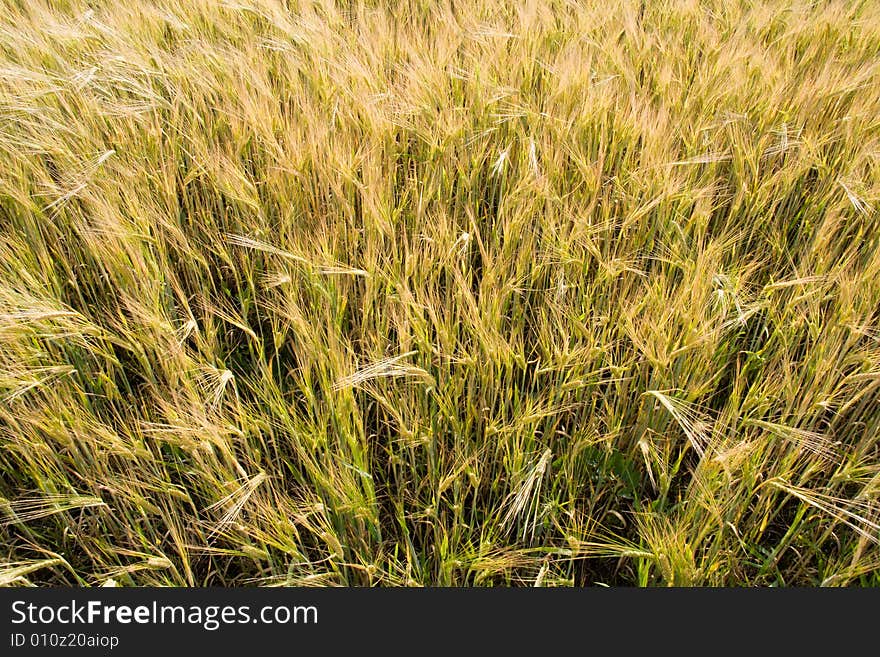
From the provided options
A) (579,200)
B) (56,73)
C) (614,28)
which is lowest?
(579,200)

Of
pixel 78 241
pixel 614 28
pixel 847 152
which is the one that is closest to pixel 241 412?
pixel 78 241

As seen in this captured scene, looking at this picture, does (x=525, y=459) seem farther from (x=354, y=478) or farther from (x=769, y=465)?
(x=769, y=465)

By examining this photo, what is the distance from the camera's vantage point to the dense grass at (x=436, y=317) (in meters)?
0.96

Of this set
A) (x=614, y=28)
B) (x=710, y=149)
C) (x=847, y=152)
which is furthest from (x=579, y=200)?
(x=614, y=28)

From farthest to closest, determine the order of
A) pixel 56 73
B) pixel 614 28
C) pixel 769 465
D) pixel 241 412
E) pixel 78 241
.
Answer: pixel 614 28, pixel 56 73, pixel 78 241, pixel 769 465, pixel 241 412

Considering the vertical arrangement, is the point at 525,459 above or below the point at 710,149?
below

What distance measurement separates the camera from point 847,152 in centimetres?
140

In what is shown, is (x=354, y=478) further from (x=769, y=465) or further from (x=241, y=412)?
(x=769, y=465)

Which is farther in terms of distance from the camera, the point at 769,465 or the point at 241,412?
the point at 769,465

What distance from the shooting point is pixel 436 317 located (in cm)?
99

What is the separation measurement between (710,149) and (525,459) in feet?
2.90

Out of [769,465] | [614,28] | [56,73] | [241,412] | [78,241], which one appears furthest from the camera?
[614,28]

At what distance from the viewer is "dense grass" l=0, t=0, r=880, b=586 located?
962 millimetres

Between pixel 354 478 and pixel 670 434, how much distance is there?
1.73 feet
